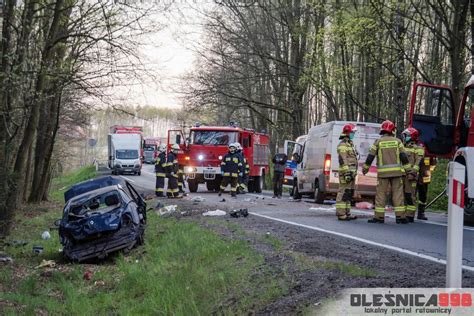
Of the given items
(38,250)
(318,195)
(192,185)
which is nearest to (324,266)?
(38,250)

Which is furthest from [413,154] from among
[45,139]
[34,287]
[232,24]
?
[232,24]

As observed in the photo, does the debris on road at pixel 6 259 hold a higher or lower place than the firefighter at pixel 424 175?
lower

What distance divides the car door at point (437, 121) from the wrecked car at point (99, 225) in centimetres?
587

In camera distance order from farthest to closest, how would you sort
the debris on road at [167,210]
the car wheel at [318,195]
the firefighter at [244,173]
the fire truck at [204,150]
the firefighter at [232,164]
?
the fire truck at [204,150] → the firefighter at [244,173] → the firefighter at [232,164] → the car wheel at [318,195] → the debris on road at [167,210]

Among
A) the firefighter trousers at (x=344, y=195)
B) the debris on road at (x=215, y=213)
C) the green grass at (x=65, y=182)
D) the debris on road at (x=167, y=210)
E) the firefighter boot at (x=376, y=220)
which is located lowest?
the green grass at (x=65, y=182)

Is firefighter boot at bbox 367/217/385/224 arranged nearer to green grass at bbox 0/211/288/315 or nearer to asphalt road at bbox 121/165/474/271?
asphalt road at bbox 121/165/474/271

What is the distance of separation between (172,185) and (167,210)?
14.1 ft

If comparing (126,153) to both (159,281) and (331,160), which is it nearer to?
(331,160)

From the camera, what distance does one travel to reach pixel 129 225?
36.9 feet

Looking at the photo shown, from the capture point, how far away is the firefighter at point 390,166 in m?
11.7

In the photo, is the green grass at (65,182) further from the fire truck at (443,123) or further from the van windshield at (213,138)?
the fire truck at (443,123)

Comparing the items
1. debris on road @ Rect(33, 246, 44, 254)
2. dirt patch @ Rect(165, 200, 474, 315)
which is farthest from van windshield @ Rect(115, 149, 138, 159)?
dirt patch @ Rect(165, 200, 474, 315)

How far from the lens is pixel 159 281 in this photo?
8539 millimetres

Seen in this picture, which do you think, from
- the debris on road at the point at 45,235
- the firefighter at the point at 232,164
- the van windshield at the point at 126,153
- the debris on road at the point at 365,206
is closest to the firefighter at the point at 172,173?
the firefighter at the point at 232,164
